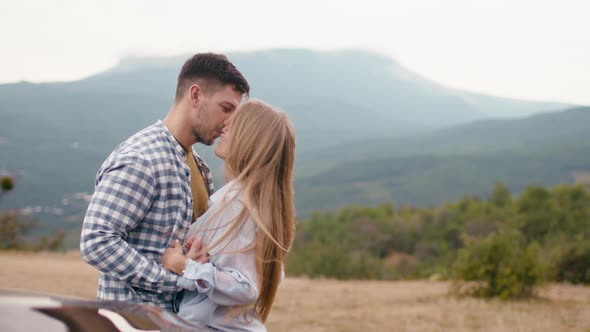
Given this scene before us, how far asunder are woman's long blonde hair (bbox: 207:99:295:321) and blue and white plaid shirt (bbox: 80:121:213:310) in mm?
246

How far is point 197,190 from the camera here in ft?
9.72

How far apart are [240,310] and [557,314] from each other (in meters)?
8.19

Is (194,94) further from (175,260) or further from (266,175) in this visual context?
(175,260)

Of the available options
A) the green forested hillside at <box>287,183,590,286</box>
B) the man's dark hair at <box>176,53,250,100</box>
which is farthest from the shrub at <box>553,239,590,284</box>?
the man's dark hair at <box>176,53,250,100</box>

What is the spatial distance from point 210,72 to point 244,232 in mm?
829

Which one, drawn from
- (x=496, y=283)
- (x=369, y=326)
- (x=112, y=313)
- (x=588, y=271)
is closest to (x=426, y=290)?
(x=496, y=283)

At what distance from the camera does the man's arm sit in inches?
96.1

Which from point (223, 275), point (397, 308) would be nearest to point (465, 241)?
point (397, 308)

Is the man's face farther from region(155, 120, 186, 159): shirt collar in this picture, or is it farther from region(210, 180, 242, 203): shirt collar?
region(210, 180, 242, 203): shirt collar

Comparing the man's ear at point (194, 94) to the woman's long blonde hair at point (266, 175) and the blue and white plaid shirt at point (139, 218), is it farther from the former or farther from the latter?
the woman's long blonde hair at point (266, 175)

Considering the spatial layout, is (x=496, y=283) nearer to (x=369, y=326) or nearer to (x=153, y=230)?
(x=369, y=326)

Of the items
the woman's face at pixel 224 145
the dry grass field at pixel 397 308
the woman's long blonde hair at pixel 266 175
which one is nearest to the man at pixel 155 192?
the woman's face at pixel 224 145

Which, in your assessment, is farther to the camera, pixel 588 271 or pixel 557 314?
pixel 588 271

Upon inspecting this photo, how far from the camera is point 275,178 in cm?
262
